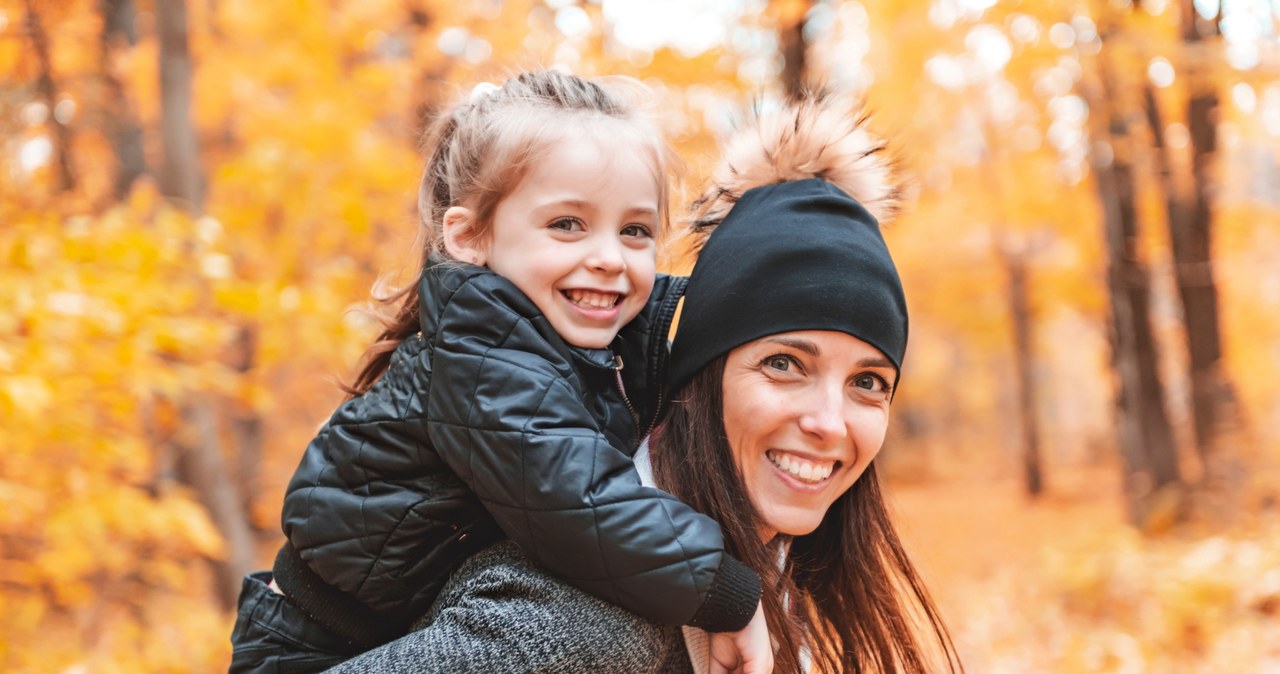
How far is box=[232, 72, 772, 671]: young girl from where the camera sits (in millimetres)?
1664

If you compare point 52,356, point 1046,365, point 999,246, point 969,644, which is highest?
point 1046,365

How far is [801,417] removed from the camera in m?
1.91

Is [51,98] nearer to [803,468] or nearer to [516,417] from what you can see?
[516,417]

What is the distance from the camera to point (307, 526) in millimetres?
1861

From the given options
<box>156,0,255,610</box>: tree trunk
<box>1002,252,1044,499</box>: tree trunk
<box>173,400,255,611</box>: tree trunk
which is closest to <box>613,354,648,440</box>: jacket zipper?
<box>156,0,255,610</box>: tree trunk

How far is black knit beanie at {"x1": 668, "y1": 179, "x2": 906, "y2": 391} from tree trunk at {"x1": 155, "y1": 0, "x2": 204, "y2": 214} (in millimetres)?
4422

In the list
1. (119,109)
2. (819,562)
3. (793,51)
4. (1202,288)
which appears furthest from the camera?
(1202,288)

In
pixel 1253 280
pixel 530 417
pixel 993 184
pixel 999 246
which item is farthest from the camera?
pixel 999 246

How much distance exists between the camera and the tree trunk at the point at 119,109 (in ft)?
22.1

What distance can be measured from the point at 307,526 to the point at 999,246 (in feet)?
48.9

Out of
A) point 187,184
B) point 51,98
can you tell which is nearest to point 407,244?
point 187,184

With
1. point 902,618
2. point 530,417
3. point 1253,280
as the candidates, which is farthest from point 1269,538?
point 530,417

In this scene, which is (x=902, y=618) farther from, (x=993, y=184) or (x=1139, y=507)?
(x=993, y=184)

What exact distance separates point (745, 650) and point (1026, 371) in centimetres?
1606
